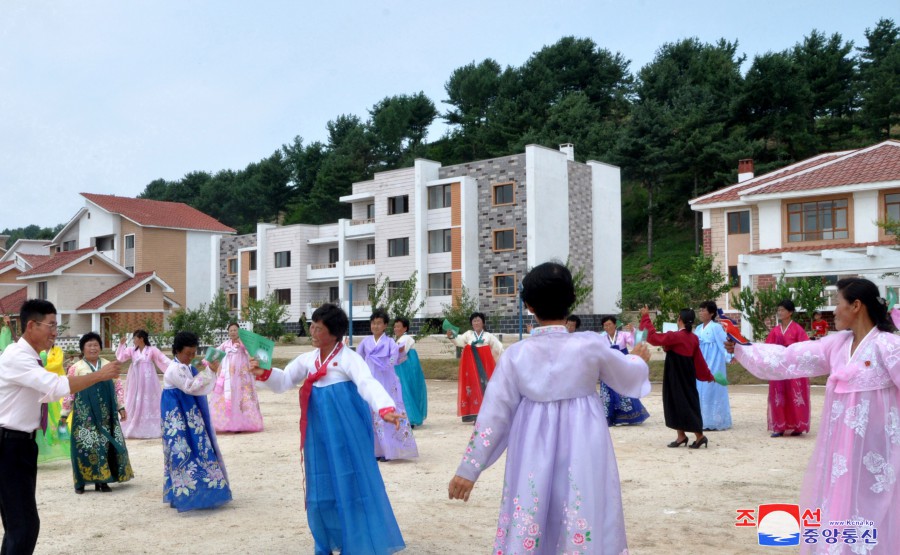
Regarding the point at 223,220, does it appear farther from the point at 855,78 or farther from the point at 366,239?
the point at 855,78

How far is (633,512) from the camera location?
6.64 m

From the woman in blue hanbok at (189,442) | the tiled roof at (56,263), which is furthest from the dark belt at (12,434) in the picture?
the tiled roof at (56,263)

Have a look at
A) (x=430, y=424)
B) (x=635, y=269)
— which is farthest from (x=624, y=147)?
(x=430, y=424)

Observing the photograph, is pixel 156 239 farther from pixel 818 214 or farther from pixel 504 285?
pixel 818 214

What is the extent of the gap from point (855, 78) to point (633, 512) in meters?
44.2

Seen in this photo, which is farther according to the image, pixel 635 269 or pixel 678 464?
pixel 635 269

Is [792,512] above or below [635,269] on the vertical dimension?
below

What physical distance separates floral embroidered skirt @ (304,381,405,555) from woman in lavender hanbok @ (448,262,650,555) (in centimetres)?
160

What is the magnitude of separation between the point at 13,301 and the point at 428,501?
41844mm

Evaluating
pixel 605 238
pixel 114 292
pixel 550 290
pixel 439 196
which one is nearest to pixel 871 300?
pixel 550 290

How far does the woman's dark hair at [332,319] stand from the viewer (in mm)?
5539

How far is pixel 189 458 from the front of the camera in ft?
23.4

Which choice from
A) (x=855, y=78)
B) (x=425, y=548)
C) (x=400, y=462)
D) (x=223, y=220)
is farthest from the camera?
(x=223, y=220)

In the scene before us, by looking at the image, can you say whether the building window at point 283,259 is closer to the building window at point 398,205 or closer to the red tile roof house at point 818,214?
the building window at point 398,205
